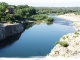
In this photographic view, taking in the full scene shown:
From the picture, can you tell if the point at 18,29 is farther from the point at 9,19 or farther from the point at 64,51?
the point at 64,51

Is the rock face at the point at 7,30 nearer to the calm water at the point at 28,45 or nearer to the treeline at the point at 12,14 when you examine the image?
the calm water at the point at 28,45

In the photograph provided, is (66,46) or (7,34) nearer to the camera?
(66,46)

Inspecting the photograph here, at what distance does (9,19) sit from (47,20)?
2309 centimetres

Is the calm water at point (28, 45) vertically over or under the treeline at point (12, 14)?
under

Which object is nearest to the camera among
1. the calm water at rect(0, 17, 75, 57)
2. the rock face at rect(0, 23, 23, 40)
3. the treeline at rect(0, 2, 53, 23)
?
the calm water at rect(0, 17, 75, 57)

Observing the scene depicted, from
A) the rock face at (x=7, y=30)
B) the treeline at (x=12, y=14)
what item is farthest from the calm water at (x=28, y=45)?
the treeline at (x=12, y=14)

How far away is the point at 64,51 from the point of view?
18.1 metres

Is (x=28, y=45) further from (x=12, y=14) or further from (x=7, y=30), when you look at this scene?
(x=12, y=14)

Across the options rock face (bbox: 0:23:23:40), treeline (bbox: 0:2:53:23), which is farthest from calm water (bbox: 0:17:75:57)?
treeline (bbox: 0:2:53:23)

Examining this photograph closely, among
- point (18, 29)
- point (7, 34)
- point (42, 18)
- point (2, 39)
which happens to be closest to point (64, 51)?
point (2, 39)

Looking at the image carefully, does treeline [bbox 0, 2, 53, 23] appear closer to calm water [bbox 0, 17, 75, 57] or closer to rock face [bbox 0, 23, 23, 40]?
rock face [bbox 0, 23, 23, 40]

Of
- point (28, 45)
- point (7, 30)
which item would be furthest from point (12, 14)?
point (28, 45)

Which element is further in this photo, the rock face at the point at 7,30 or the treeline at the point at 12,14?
the treeline at the point at 12,14

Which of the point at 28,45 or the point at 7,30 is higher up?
the point at 7,30
